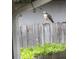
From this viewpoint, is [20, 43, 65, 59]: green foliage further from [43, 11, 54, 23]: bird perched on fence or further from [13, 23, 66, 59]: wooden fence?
[43, 11, 54, 23]: bird perched on fence

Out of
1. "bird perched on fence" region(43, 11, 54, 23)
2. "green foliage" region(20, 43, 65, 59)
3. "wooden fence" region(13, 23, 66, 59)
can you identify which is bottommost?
"green foliage" region(20, 43, 65, 59)

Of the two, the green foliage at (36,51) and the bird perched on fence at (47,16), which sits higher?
the bird perched on fence at (47,16)

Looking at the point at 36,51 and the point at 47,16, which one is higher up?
the point at 47,16

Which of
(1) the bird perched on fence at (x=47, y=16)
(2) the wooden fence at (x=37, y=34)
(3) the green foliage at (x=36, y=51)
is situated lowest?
(3) the green foliage at (x=36, y=51)

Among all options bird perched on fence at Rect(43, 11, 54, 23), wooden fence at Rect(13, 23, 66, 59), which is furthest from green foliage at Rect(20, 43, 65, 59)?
bird perched on fence at Rect(43, 11, 54, 23)

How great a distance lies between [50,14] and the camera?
1.38m

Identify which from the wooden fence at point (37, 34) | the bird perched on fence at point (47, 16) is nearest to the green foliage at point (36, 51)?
the wooden fence at point (37, 34)

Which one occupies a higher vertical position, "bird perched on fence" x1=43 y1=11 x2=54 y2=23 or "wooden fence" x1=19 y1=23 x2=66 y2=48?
"bird perched on fence" x1=43 y1=11 x2=54 y2=23

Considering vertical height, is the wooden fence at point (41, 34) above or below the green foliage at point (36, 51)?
above

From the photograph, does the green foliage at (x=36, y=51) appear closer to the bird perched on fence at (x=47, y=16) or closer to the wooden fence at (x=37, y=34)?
the wooden fence at (x=37, y=34)
